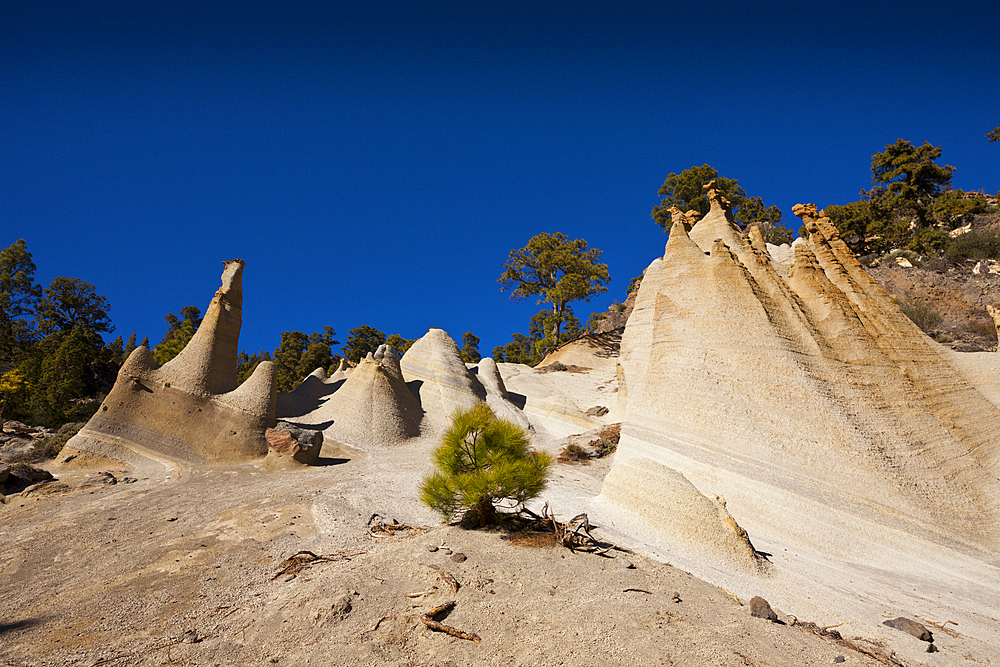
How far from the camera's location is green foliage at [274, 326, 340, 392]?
114ft

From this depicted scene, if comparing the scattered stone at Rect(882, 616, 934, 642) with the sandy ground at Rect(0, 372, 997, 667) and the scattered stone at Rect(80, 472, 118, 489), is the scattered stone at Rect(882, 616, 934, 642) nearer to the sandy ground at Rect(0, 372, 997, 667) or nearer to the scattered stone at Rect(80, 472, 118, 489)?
A: the sandy ground at Rect(0, 372, 997, 667)

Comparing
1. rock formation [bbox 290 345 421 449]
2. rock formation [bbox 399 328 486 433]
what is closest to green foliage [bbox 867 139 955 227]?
rock formation [bbox 399 328 486 433]

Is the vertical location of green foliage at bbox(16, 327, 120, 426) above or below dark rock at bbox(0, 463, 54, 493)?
above

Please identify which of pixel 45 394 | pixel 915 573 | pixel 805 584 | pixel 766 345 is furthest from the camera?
pixel 45 394

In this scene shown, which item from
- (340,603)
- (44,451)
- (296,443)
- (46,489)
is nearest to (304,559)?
(340,603)

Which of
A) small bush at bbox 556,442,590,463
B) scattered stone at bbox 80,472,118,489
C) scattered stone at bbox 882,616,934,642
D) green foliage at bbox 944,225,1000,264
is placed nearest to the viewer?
scattered stone at bbox 882,616,934,642

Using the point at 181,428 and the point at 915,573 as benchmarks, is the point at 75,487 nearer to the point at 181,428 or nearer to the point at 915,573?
the point at 181,428

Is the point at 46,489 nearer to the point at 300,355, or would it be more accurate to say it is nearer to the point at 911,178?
the point at 300,355

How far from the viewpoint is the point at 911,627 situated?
14.9ft

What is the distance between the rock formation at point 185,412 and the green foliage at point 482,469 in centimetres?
1063

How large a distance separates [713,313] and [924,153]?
35.6 metres

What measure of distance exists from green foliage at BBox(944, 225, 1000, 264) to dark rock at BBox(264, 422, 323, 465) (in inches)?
1438

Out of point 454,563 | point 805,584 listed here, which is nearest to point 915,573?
point 805,584

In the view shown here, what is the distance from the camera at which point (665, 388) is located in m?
9.59
